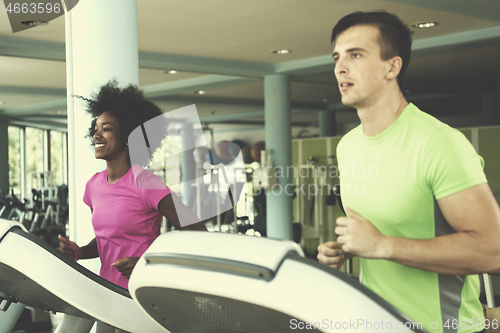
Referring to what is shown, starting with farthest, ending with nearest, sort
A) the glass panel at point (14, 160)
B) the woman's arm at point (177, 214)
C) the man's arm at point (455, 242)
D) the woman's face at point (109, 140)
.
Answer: the glass panel at point (14, 160) < the woman's face at point (109, 140) < the woman's arm at point (177, 214) < the man's arm at point (455, 242)

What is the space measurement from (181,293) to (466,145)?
559 mm

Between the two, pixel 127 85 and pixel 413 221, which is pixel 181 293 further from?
pixel 127 85

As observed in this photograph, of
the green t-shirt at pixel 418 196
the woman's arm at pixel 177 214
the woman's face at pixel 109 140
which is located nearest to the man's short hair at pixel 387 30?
the green t-shirt at pixel 418 196

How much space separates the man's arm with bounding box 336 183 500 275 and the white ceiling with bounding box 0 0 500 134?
3.07m

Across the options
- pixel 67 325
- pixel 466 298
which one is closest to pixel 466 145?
pixel 466 298

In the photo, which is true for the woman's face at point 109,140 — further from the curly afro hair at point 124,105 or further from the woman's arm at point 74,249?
the woman's arm at point 74,249

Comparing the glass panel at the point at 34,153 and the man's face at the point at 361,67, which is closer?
the man's face at the point at 361,67

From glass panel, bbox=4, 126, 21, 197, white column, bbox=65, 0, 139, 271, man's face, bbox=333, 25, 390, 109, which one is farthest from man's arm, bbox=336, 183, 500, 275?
glass panel, bbox=4, 126, 21, 197

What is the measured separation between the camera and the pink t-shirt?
1460mm

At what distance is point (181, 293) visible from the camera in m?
0.68

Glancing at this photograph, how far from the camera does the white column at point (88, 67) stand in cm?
202

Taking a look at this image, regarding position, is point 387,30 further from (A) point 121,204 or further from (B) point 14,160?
(B) point 14,160

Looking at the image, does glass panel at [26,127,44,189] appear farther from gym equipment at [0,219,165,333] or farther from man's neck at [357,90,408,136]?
man's neck at [357,90,408,136]

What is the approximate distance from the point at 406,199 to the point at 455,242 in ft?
0.42
